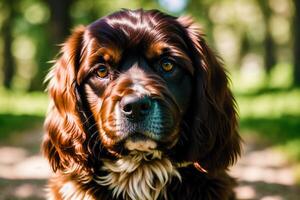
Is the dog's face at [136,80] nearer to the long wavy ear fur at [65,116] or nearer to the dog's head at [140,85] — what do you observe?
the dog's head at [140,85]

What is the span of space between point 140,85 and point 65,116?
815mm

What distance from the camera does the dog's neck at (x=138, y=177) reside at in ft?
14.4

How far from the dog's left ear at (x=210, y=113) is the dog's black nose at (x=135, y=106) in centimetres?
61

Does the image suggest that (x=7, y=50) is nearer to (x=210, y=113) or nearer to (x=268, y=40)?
(x=268, y=40)

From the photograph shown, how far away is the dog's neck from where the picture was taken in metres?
4.39

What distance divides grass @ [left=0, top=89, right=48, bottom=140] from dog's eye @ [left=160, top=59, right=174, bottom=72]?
7.03 meters

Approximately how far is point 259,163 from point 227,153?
13.2ft

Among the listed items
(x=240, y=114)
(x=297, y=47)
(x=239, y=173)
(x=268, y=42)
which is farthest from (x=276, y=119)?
(x=268, y=42)

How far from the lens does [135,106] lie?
150 inches

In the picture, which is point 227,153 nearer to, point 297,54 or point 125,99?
point 125,99

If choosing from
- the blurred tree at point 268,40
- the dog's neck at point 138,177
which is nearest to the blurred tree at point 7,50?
the blurred tree at point 268,40

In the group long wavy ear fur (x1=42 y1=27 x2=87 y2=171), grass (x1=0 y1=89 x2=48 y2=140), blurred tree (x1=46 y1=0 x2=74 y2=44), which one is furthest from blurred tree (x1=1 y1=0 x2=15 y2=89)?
long wavy ear fur (x1=42 y1=27 x2=87 y2=171)

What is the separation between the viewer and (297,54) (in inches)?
677

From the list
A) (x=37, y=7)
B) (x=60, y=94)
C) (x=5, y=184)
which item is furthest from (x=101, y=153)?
(x=37, y=7)
